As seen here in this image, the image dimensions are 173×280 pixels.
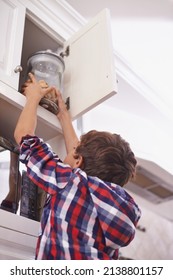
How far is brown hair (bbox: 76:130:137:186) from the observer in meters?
0.96

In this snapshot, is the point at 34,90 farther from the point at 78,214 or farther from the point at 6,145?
the point at 78,214

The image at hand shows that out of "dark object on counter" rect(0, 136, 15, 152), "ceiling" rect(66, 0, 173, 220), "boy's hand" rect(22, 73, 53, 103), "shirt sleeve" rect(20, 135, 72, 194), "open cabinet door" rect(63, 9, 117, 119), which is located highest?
"ceiling" rect(66, 0, 173, 220)

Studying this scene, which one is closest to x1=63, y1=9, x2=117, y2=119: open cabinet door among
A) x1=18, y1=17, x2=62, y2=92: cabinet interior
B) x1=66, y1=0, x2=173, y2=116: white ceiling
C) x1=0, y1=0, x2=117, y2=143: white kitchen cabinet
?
→ x1=0, y1=0, x2=117, y2=143: white kitchen cabinet

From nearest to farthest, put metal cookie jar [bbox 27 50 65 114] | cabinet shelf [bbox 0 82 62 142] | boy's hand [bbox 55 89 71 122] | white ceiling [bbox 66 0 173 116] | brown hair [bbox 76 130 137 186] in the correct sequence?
brown hair [bbox 76 130 137 186] < cabinet shelf [bbox 0 82 62 142] < boy's hand [bbox 55 89 71 122] < metal cookie jar [bbox 27 50 65 114] < white ceiling [bbox 66 0 173 116]

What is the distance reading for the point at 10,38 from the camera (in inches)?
48.4

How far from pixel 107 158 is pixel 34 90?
363 millimetres

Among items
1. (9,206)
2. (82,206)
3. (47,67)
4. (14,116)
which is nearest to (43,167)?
(82,206)

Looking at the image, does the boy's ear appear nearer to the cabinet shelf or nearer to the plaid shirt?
the plaid shirt

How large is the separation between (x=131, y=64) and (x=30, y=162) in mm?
1425

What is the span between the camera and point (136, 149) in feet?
7.97

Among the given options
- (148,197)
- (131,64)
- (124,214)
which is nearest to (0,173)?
(124,214)

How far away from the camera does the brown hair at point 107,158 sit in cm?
96
